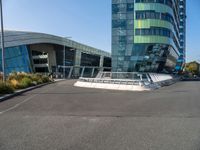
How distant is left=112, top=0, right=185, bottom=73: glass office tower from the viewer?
3959cm

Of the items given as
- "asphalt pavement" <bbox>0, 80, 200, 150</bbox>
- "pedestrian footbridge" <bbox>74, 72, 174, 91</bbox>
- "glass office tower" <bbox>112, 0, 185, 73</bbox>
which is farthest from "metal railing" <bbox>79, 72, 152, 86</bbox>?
"glass office tower" <bbox>112, 0, 185, 73</bbox>

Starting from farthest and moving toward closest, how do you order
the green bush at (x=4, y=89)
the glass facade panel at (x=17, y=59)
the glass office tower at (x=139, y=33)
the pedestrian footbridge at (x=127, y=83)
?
the glass facade panel at (x=17, y=59)
the glass office tower at (x=139, y=33)
the pedestrian footbridge at (x=127, y=83)
the green bush at (x=4, y=89)

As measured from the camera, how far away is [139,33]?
131 feet

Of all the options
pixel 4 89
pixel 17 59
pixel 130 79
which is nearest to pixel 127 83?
pixel 130 79

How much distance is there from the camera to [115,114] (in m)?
8.14

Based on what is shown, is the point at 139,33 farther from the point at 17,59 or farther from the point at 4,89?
the point at 4,89

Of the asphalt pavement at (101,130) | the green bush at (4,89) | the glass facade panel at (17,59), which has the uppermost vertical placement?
the glass facade panel at (17,59)

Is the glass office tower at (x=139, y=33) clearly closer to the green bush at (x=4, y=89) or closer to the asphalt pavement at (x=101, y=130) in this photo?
the green bush at (x=4, y=89)

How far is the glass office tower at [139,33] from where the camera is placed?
130ft

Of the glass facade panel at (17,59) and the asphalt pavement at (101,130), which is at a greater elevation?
the glass facade panel at (17,59)

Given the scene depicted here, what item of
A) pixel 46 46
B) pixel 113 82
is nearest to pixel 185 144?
pixel 113 82

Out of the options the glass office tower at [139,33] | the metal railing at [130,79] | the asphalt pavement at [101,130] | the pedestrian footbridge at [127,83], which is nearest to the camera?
the asphalt pavement at [101,130]

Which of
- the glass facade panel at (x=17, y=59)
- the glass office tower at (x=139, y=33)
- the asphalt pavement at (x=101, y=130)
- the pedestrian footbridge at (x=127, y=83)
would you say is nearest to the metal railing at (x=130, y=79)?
the pedestrian footbridge at (x=127, y=83)

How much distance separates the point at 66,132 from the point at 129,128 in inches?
69.3
